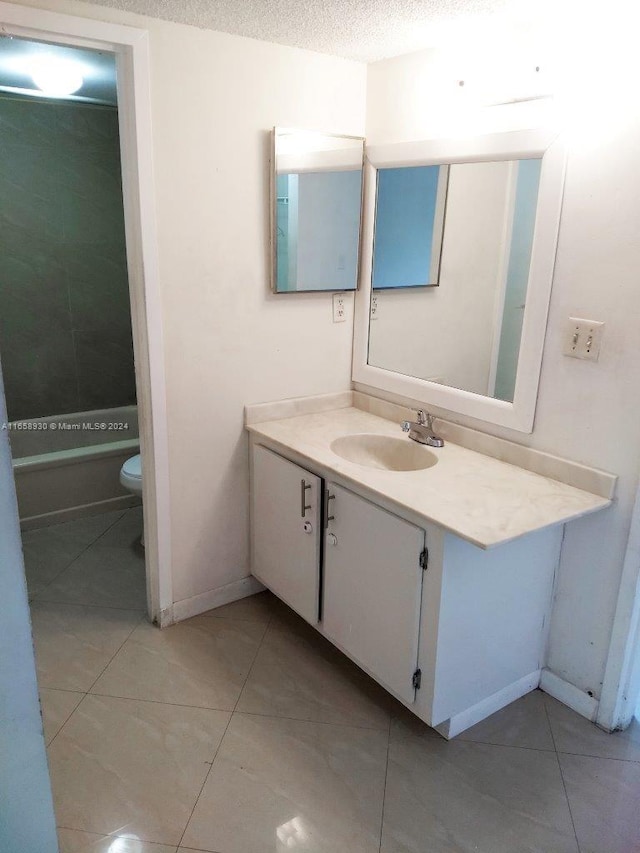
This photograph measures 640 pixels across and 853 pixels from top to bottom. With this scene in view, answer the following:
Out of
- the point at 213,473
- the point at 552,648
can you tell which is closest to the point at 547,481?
the point at 552,648

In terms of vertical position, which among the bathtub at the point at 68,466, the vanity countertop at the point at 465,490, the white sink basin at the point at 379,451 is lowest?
the bathtub at the point at 68,466

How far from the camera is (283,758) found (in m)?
1.82

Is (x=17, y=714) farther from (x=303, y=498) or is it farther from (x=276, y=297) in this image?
(x=276, y=297)

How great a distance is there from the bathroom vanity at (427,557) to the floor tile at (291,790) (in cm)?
23

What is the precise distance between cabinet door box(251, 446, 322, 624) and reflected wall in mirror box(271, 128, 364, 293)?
70 cm

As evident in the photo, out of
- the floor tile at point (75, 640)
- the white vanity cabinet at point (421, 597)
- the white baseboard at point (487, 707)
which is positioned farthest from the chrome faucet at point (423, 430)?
the floor tile at point (75, 640)

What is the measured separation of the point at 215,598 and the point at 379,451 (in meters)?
0.90

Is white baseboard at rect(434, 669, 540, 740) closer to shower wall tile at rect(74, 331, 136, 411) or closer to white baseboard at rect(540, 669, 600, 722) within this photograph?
white baseboard at rect(540, 669, 600, 722)

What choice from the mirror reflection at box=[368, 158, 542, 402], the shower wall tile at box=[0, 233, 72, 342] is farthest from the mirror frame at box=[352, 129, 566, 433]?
the shower wall tile at box=[0, 233, 72, 342]

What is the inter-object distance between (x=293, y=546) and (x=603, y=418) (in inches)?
44.2

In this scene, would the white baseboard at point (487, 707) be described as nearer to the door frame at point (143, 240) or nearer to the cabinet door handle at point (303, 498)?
the cabinet door handle at point (303, 498)

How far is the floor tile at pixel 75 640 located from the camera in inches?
84.0

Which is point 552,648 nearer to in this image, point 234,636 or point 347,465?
point 347,465

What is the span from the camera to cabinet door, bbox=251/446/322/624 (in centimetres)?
215
